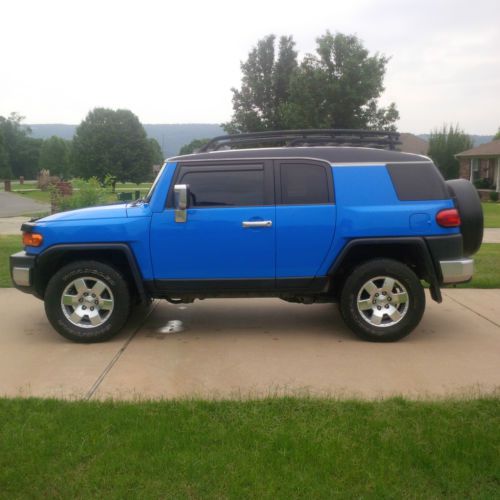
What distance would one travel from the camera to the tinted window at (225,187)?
5379mm

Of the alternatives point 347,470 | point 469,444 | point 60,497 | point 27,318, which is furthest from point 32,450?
point 27,318

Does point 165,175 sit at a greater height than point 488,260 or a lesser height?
greater

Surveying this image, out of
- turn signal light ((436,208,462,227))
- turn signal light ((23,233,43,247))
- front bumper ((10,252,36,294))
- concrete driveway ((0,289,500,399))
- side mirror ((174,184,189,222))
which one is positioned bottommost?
concrete driveway ((0,289,500,399))

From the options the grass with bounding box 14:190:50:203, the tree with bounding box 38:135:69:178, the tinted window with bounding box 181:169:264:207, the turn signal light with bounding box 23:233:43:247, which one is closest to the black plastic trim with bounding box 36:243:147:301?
the turn signal light with bounding box 23:233:43:247

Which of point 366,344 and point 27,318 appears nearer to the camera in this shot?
point 366,344

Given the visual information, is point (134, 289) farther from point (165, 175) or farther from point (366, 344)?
point (366, 344)

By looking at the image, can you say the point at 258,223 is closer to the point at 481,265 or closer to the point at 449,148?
the point at 481,265

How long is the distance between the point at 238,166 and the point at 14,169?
108154 millimetres

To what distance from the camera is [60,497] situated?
2.86 meters

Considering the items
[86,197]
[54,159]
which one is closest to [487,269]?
[86,197]

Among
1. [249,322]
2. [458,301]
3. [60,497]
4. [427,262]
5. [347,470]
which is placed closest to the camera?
[60,497]

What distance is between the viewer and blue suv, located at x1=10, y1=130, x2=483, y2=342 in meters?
5.31

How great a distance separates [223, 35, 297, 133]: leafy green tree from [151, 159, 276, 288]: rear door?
28.9m

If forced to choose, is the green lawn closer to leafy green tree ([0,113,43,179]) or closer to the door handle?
the door handle
